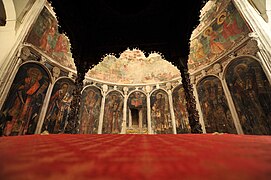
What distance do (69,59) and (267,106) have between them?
10.8 meters

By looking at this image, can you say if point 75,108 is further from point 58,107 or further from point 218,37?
point 218,37

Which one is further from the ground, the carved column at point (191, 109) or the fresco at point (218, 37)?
the fresco at point (218, 37)

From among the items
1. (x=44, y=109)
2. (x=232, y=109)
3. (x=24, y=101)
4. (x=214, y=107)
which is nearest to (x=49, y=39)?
(x=24, y=101)

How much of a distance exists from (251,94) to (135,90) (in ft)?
23.4

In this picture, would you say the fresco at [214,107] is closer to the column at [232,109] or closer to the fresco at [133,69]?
the column at [232,109]

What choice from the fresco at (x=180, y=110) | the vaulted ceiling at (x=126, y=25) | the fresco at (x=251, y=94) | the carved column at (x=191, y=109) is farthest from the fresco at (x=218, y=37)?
the carved column at (x=191, y=109)

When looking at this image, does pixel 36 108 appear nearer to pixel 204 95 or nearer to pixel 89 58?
pixel 89 58

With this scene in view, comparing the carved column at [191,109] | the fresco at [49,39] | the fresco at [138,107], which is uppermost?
the fresco at [49,39]

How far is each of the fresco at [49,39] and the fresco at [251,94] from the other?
32.1 ft

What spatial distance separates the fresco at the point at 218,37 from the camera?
19.4ft

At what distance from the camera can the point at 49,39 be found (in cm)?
671

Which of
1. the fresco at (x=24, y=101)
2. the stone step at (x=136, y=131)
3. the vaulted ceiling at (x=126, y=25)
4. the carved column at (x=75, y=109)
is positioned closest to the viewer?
the vaulted ceiling at (x=126, y=25)

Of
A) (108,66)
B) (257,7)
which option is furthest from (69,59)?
(257,7)

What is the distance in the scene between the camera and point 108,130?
852 cm
